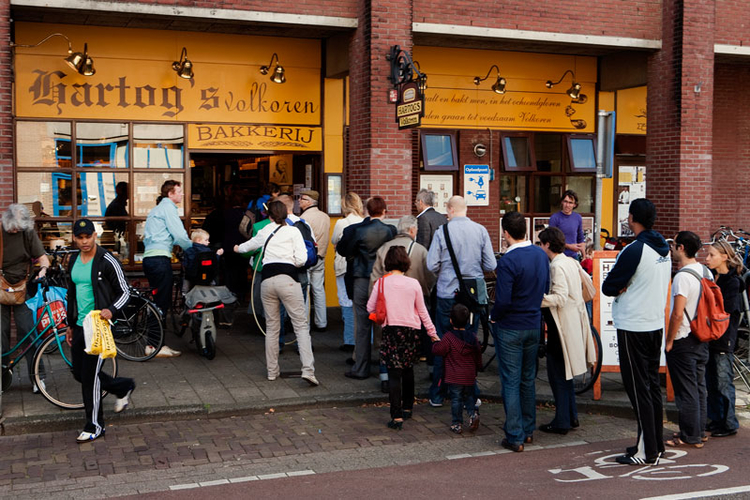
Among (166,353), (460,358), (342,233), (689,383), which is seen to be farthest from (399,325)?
(166,353)

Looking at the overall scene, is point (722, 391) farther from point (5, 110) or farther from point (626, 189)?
point (626, 189)

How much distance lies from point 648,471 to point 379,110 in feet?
22.9

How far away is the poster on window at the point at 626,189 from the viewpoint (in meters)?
16.1

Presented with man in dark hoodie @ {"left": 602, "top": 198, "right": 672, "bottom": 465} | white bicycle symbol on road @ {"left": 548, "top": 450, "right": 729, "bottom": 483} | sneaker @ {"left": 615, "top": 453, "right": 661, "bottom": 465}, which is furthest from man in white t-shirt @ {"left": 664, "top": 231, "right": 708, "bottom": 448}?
sneaker @ {"left": 615, "top": 453, "right": 661, "bottom": 465}

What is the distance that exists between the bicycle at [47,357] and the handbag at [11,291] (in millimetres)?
265

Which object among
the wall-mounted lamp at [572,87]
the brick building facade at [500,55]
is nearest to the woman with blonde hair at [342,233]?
the brick building facade at [500,55]

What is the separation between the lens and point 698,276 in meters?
7.15

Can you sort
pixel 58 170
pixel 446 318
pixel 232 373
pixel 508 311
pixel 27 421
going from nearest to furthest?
pixel 508 311
pixel 27 421
pixel 446 318
pixel 232 373
pixel 58 170

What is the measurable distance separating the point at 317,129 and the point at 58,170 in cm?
412

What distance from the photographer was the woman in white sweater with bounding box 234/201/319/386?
8.84m

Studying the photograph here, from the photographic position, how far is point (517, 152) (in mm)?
15398

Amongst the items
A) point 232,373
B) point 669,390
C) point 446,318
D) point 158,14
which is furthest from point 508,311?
point 158,14

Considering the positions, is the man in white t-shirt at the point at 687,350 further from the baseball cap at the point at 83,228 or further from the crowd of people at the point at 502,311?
the baseball cap at the point at 83,228

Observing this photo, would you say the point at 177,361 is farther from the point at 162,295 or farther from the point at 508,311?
the point at 508,311
